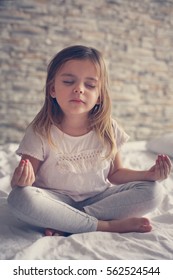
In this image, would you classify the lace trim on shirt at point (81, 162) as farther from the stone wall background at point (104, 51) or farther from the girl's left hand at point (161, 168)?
the stone wall background at point (104, 51)

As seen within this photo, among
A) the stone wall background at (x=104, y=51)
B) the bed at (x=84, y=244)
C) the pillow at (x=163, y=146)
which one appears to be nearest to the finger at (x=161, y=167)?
the bed at (x=84, y=244)

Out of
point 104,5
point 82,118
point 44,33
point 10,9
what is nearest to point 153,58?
point 104,5

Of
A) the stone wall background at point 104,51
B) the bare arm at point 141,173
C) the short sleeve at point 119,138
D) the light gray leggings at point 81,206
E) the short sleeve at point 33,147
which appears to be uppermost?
the stone wall background at point 104,51

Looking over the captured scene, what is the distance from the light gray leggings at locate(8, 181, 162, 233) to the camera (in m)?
0.88

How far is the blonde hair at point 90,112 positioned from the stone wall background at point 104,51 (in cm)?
112

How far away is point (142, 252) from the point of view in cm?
82

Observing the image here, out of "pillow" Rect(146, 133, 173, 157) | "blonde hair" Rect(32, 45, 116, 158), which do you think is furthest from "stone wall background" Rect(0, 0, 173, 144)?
"blonde hair" Rect(32, 45, 116, 158)

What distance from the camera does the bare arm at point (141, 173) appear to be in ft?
3.24

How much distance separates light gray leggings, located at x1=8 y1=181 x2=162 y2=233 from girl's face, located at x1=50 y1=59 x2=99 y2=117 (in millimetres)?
234

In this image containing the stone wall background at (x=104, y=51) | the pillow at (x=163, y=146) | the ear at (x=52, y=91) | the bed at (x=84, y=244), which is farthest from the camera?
the stone wall background at (x=104, y=51)

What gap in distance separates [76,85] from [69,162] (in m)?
0.20

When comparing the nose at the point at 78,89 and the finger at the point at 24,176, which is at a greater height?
the nose at the point at 78,89

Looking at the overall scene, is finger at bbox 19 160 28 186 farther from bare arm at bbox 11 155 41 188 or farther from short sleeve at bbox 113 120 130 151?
short sleeve at bbox 113 120 130 151

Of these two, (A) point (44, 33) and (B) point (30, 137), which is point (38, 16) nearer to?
(A) point (44, 33)
